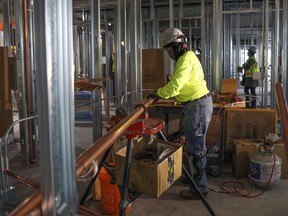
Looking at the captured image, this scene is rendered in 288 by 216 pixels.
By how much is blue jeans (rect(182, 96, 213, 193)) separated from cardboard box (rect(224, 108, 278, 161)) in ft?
3.79

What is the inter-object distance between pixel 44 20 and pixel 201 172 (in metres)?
2.91

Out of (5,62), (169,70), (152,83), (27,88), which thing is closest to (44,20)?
(27,88)

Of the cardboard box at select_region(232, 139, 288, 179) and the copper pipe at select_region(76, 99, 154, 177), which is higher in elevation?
the copper pipe at select_region(76, 99, 154, 177)

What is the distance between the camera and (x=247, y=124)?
14.5ft

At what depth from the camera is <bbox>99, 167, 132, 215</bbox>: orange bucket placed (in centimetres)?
294

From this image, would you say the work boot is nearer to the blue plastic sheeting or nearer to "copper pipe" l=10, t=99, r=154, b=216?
"copper pipe" l=10, t=99, r=154, b=216

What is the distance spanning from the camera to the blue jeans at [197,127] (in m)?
3.34

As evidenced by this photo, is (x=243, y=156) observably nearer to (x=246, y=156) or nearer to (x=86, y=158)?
(x=246, y=156)

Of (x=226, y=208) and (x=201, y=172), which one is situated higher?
(x=201, y=172)

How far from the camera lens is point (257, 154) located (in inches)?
149

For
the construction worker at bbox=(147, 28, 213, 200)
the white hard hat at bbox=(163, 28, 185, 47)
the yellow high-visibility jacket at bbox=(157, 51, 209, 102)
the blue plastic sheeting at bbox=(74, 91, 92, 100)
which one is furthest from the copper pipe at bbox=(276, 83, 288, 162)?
the blue plastic sheeting at bbox=(74, 91, 92, 100)

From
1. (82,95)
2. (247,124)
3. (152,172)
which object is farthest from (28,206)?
(82,95)

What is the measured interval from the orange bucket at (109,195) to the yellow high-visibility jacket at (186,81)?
0.93 m

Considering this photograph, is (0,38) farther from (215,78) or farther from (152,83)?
(215,78)
